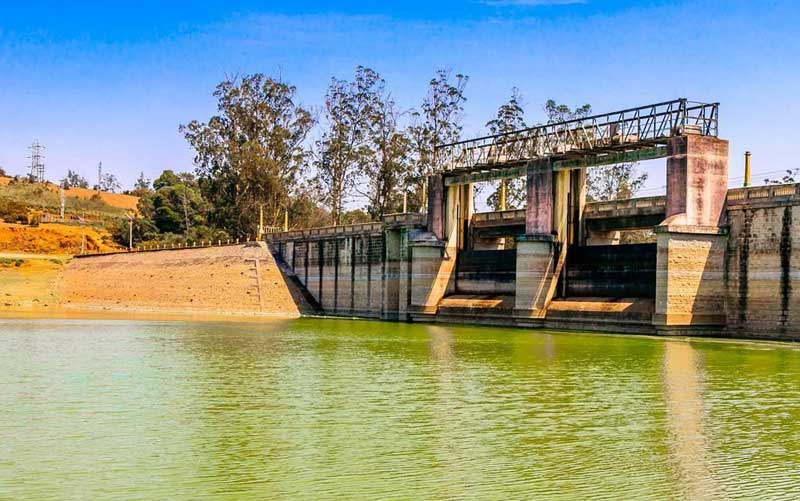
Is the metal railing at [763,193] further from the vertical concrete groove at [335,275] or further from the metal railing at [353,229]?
the vertical concrete groove at [335,275]

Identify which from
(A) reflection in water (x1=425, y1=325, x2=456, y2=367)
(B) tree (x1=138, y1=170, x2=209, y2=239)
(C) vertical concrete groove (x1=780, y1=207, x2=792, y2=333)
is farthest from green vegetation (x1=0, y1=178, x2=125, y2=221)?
(C) vertical concrete groove (x1=780, y1=207, x2=792, y2=333)

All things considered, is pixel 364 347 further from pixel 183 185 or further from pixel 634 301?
pixel 183 185

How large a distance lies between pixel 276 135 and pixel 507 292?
137 feet

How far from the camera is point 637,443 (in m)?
20.4

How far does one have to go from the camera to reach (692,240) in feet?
159

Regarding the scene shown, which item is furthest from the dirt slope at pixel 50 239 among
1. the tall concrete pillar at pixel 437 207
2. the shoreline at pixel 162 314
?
the tall concrete pillar at pixel 437 207

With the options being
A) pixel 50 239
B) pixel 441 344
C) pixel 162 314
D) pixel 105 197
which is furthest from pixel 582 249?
pixel 105 197

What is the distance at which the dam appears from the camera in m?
47.8

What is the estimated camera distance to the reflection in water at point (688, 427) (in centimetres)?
1698

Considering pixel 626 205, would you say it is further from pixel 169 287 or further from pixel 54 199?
pixel 54 199

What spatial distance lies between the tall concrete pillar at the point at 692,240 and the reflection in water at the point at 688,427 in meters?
10.1

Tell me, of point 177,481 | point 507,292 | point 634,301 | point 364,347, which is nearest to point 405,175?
point 507,292

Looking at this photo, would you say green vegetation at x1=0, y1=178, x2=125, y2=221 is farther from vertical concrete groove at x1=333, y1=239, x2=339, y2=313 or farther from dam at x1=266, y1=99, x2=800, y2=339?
dam at x1=266, y1=99, x2=800, y2=339

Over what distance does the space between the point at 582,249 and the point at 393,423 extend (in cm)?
3762
